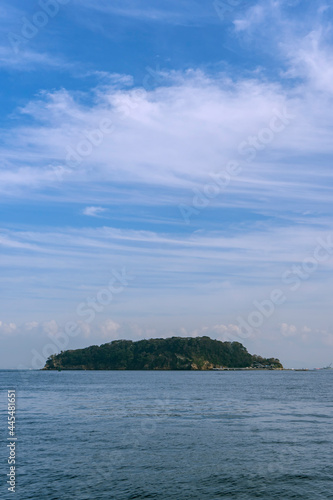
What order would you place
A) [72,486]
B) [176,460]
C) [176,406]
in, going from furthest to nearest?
[176,406] < [176,460] < [72,486]

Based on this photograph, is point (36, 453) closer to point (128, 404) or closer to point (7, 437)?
point (7, 437)

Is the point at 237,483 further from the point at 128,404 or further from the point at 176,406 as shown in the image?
Result: the point at 128,404

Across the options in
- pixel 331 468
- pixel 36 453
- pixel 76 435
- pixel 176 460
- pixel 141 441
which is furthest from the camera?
pixel 76 435

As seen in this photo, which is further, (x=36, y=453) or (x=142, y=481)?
(x=36, y=453)

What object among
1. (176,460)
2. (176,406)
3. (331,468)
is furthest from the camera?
(176,406)

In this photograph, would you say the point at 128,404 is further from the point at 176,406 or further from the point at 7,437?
the point at 7,437

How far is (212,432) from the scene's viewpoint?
5350cm

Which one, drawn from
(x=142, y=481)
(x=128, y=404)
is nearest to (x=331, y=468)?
(x=142, y=481)

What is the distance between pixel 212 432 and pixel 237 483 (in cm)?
2020

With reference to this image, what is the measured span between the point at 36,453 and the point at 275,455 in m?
22.9

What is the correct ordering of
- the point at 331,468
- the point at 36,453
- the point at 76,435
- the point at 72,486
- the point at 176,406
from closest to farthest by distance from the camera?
the point at 72,486
the point at 331,468
the point at 36,453
the point at 76,435
the point at 176,406

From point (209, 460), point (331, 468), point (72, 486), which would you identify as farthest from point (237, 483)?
point (72, 486)

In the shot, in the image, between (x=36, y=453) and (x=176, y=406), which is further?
(x=176, y=406)

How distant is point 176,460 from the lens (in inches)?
1576
